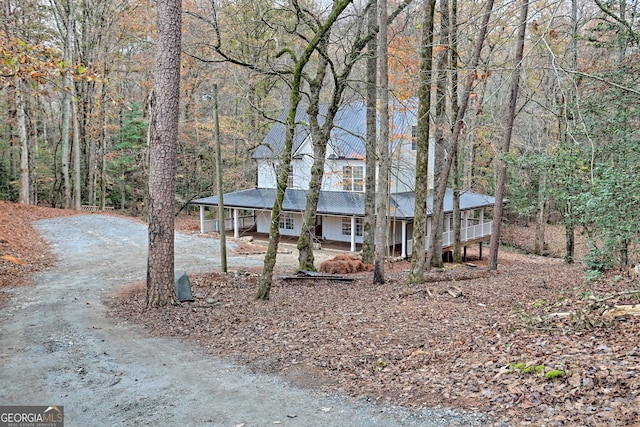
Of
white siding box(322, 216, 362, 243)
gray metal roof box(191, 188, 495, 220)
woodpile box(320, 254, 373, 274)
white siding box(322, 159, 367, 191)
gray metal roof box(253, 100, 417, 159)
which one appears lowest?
woodpile box(320, 254, 373, 274)

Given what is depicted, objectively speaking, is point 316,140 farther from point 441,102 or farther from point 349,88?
point 441,102

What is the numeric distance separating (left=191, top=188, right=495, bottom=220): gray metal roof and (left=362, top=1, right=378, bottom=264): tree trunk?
3.78 m

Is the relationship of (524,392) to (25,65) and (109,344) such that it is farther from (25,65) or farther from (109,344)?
(25,65)

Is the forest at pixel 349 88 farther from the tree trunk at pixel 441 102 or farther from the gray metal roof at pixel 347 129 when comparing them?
the gray metal roof at pixel 347 129

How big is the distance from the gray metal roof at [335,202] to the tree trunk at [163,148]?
12.8 m

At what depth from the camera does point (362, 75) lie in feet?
70.7

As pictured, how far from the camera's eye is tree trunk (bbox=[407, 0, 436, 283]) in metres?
10.0

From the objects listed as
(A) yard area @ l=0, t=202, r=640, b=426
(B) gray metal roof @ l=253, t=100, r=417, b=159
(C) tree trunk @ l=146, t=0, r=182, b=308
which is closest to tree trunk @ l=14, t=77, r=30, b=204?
(B) gray metal roof @ l=253, t=100, r=417, b=159

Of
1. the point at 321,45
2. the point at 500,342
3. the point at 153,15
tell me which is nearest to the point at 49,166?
the point at 153,15

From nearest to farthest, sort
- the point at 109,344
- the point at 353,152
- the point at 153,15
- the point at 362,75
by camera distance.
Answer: the point at 109,344
the point at 362,75
the point at 353,152
the point at 153,15

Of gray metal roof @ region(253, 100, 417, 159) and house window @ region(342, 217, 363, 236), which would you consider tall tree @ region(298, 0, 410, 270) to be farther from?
house window @ region(342, 217, 363, 236)

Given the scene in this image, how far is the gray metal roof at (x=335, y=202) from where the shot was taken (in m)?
22.0

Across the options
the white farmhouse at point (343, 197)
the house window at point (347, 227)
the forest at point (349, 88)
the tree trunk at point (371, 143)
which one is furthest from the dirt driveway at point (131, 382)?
the house window at point (347, 227)

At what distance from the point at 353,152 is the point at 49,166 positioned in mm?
21425
